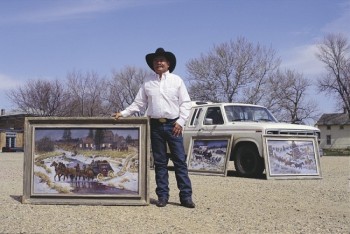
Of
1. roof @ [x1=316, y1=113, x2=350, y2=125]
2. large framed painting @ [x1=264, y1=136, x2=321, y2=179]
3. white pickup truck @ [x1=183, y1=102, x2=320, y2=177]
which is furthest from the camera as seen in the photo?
roof @ [x1=316, y1=113, x2=350, y2=125]

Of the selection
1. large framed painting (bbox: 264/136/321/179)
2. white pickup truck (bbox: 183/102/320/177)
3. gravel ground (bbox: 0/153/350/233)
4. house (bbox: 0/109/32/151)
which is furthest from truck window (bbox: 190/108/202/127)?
house (bbox: 0/109/32/151)

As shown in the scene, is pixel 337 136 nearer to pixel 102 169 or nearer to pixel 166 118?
pixel 166 118

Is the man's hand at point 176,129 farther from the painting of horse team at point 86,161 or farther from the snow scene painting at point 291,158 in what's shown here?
the snow scene painting at point 291,158

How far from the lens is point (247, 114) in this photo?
12703 millimetres

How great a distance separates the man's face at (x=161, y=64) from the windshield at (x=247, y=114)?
6.19m

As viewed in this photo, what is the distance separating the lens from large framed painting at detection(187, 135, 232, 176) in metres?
11.8

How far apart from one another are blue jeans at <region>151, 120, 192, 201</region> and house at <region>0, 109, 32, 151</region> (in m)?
54.0

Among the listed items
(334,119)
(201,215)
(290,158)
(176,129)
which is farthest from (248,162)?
(334,119)

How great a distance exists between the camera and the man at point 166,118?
20.7ft

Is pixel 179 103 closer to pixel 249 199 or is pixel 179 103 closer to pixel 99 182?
pixel 99 182

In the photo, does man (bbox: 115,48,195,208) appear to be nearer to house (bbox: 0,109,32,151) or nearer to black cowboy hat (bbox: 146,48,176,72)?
black cowboy hat (bbox: 146,48,176,72)

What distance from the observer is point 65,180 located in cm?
643

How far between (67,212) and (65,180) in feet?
2.49

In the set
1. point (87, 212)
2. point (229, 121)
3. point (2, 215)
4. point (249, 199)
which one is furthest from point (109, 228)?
point (229, 121)
